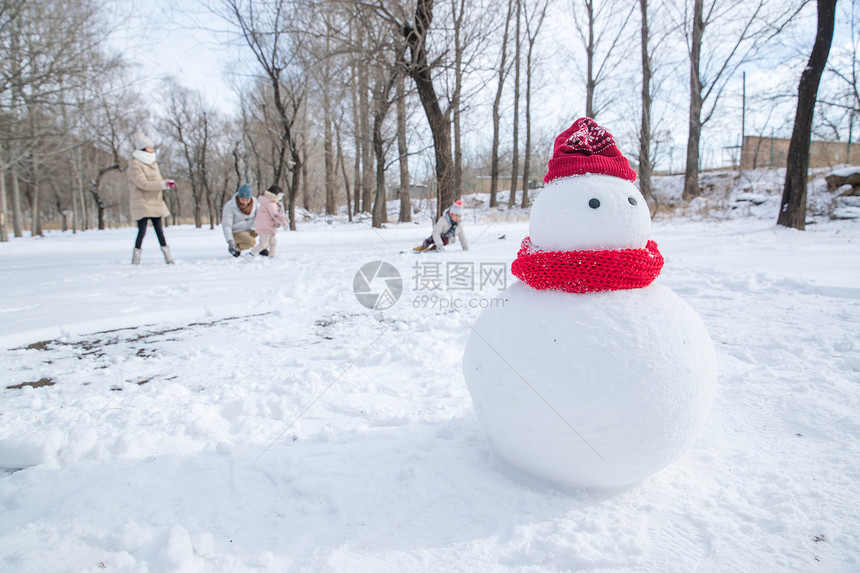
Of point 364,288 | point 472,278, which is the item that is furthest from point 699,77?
point 364,288

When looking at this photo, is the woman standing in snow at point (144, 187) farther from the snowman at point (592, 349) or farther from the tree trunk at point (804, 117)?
the tree trunk at point (804, 117)

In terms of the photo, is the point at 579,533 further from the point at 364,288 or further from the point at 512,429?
the point at 364,288

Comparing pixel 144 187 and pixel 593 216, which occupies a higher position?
pixel 144 187

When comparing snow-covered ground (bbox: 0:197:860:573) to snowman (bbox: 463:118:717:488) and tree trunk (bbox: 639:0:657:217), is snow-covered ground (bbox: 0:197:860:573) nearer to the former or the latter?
snowman (bbox: 463:118:717:488)

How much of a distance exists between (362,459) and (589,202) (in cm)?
133

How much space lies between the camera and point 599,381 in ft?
4.36

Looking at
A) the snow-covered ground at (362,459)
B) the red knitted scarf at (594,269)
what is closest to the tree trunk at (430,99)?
the snow-covered ground at (362,459)

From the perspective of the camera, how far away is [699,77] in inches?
631

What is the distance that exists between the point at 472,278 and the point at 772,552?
4.25m

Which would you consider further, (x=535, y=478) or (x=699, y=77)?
(x=699, y=77)

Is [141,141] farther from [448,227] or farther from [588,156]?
[588,156]

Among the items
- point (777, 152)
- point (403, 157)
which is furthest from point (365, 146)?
point (777, 152)

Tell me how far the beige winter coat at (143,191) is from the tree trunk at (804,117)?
38.4 feet

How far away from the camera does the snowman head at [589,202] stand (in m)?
1.46
